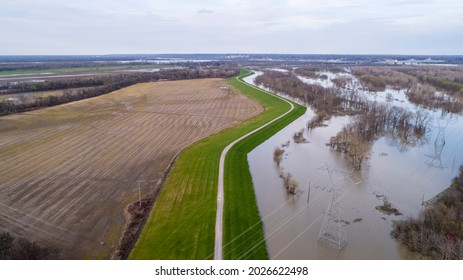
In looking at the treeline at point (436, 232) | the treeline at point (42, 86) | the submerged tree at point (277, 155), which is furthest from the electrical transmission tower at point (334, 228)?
the treeline at point (42, 86)

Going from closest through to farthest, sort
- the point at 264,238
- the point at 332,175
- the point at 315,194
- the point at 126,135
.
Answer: the point at 264,238 → the point at 315,194 → the point at 332,175 → the point at 126,135

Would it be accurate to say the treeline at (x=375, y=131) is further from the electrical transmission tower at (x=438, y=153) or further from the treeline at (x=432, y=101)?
the treeline at (x=432, y=101)

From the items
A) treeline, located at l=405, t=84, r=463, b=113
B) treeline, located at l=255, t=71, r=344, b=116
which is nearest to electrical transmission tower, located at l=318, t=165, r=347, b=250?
treeline, located at l=255, t=71, r=344, b=116

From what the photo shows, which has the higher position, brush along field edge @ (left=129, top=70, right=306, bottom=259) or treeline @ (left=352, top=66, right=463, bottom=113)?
treeline @ (left=352, top=66, right=463, bottom=113)

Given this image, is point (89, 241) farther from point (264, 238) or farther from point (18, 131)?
point (18, 131)

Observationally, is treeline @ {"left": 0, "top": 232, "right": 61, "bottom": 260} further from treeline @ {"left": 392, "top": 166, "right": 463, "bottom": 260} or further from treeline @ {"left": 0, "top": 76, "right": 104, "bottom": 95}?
treeline @ {"left": 0, "top": 76, "right": 104, "bottom": 95}

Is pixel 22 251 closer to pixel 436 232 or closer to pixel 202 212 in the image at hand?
pixel 202 212

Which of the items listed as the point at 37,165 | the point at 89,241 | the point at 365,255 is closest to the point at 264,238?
the point at 365,255
